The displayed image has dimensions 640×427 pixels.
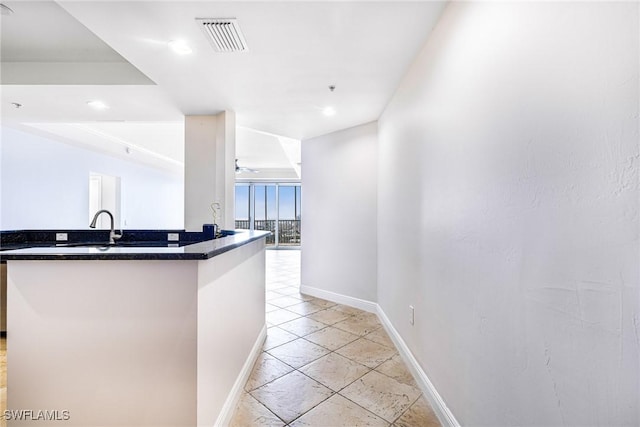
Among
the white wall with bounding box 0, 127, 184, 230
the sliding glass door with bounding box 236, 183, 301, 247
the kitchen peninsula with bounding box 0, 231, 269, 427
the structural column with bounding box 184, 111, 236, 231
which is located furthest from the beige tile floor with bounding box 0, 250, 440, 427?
the sliding glass door with bounding box 236, 183, 301, 247

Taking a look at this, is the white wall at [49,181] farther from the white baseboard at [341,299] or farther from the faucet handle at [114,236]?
the white baseboard at [341,299]

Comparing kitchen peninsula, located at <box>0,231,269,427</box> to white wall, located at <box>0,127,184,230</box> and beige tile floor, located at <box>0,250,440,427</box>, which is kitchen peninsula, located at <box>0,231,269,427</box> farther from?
white wall, located at <box>0,127,184,230</box>

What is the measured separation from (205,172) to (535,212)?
3.32m

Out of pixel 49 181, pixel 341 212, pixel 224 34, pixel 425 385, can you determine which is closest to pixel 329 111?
pixel 341 212

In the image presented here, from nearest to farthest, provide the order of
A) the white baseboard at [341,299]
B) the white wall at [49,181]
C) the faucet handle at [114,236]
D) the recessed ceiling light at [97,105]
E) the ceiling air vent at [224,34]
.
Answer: the ceiling air vent at [224,34], the faucet handle at [114,236], the recessed ceiling light at [97,105], the white baseboard at [341,299], the white wall at [49,181]

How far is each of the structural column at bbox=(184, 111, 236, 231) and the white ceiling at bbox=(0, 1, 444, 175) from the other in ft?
0.67

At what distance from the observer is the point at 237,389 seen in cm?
191

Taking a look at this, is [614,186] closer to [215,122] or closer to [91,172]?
[215,122]

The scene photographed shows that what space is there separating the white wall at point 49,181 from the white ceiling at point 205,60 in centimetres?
58

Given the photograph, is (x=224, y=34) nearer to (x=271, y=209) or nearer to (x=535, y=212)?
(x=535, y=212)

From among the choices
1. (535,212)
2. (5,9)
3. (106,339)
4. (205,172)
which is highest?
(5,9)

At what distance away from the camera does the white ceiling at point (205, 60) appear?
1.73 metres

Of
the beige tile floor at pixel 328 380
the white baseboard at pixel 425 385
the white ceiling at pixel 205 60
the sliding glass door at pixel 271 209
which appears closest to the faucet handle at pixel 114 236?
the beige tile floor at pixel 328 380

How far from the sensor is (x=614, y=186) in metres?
0.72
